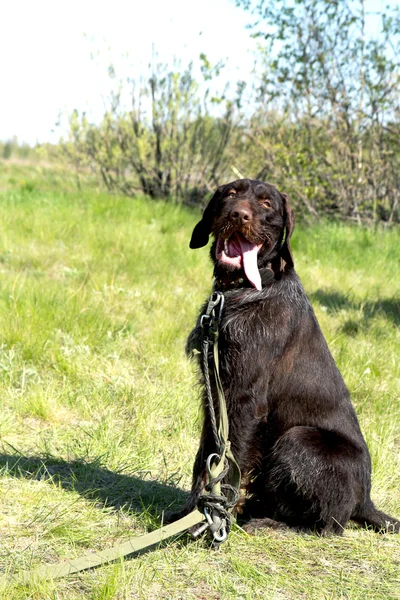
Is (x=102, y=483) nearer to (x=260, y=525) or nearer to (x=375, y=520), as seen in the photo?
(x=260, y=525)

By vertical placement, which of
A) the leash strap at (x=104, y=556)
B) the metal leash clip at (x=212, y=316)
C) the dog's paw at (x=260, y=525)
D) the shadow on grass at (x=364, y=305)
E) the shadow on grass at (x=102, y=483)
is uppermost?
the metal leash clip at (x=212, y=316)

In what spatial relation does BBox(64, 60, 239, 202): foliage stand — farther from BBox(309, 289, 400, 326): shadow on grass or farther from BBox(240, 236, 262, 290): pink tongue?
BBox(240, 236, 262, 290): pink tongue

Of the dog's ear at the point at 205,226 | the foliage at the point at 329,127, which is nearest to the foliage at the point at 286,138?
the foliage at the point at 329,127

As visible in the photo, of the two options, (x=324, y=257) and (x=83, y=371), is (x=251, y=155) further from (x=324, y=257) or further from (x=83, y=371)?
(x=83, y=371)

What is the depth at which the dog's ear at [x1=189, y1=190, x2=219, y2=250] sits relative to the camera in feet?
10.5

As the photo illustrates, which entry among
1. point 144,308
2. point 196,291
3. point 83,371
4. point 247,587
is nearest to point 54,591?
point 247,587

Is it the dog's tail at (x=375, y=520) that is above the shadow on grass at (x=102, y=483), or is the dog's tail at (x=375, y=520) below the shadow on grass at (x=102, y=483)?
above

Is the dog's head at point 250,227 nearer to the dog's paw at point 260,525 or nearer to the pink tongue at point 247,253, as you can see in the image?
the pink tongue at point 247,253

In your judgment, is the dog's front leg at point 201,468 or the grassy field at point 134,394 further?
the dog's front leg at point 201,468

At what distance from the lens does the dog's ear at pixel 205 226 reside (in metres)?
3.20

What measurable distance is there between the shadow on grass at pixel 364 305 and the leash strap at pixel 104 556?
4.14 metres

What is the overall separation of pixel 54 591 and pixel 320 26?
31.0ft

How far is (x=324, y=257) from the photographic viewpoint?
27.3 ft

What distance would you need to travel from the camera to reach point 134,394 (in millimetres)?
4520
